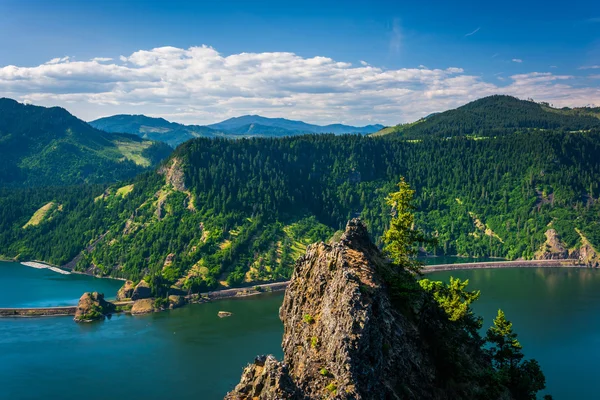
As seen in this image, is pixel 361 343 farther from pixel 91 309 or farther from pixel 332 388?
pixel 91 309

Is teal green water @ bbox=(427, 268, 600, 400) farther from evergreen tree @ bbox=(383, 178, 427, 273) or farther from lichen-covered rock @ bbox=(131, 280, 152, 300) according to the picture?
lichen-covered rock @ bbox=(131, 280, 152, 300)

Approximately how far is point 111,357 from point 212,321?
3206cm

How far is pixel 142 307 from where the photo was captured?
15500 cm

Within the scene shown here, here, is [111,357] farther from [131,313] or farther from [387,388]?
[387,388]

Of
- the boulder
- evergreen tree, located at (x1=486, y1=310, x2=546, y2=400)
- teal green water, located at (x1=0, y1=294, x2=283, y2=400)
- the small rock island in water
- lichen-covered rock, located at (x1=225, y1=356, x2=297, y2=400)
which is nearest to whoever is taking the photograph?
lichen-covered rock, located at (x1=225, y1=356, x2=297, y2=400)

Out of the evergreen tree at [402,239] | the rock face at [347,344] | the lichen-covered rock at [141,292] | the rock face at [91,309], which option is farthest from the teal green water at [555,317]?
the rock face at [91,309]

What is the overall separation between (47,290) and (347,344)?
174 m

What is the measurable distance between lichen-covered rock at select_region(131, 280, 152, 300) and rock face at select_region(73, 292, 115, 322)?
37.6ft

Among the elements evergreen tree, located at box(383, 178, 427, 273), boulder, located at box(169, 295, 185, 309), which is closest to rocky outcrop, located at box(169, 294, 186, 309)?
boulder, located at box(169, 295, 185, 309)

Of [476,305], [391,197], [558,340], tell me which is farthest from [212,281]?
[391,197]

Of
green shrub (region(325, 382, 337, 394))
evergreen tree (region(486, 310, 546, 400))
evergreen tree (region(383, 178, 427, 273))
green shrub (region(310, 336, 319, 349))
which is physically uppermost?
evergreen tree (region(383, 178, 427, 273))

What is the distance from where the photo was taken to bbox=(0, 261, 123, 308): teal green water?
16162cm

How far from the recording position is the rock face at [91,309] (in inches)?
5650

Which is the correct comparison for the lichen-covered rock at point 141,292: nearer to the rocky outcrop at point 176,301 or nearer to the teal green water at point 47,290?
the rocky outcrop at point 176,301
